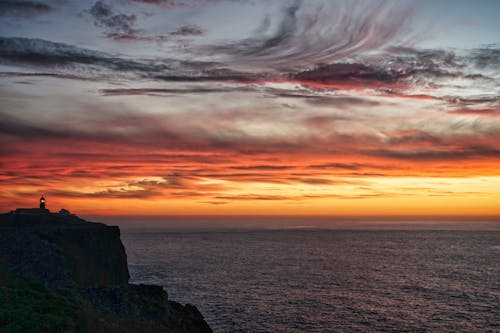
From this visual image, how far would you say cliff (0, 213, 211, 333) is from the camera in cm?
3053

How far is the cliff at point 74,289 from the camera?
30.5m

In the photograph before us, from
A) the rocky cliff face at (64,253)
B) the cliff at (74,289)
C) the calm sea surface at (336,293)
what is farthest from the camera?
the calm sea surface at (336,293)

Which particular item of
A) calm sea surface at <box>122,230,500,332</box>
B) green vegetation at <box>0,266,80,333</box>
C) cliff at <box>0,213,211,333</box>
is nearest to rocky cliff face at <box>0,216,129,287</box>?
cliff at <box>0,213,211,333</box>

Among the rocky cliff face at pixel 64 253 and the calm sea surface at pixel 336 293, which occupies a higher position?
the rocky cliff face at pixel 64 253

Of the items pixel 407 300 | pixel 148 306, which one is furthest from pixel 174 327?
pixel 407 300

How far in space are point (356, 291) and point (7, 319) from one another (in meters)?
70.9

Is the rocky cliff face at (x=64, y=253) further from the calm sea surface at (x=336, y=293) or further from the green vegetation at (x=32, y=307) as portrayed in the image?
the green vegetation at (x=32, y=307)

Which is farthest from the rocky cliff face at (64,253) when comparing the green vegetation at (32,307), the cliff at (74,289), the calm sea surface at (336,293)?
the green vegetation at (32,307)

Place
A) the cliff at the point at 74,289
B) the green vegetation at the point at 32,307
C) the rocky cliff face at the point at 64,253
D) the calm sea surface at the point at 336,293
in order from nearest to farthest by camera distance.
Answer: the green vegetation at the point at 32,307, the cliff at the point at 74,289, the rocky cliff face at the point at 64,253, the calm sea surface at the point at 336,293

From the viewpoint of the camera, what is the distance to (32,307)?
30.9 metres

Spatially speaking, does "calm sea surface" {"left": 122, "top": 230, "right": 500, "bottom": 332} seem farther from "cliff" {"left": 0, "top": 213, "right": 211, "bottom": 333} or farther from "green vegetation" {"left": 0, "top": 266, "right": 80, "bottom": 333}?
"green vegetation" {"left": 0, "top": 266, "right": 80, "bottom": 333}

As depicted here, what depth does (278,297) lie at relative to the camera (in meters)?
77.3

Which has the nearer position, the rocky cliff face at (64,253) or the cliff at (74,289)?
the cliff at (74,289)

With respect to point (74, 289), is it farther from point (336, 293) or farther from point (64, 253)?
point (336, 293)
